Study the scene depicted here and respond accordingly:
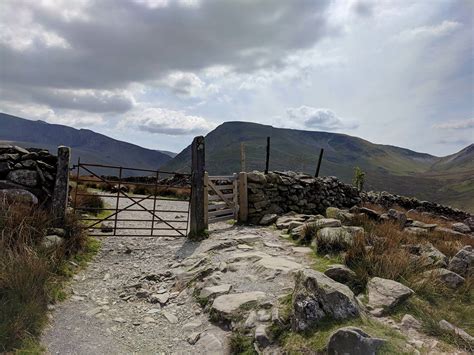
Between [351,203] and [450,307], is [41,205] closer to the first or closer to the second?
[450,307]

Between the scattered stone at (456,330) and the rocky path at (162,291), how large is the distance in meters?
2.12

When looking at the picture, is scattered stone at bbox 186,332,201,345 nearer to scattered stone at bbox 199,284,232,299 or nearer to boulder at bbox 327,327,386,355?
scattered stone at bbox 199,284,232,299

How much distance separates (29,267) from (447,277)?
691cm

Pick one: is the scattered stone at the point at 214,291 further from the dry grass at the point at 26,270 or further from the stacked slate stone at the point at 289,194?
the stacked slate stone at the point at 289,194

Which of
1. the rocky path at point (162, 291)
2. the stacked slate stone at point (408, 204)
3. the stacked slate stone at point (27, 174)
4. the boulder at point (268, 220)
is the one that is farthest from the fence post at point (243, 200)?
the stacked slate stone at point (408, 204)

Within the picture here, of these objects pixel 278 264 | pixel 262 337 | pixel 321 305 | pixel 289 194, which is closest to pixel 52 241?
pixel 278 264

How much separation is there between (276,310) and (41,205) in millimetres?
5864

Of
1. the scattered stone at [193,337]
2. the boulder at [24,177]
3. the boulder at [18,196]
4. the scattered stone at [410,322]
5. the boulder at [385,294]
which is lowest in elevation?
the scattered stone at [193,337]

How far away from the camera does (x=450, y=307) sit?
4906 mm

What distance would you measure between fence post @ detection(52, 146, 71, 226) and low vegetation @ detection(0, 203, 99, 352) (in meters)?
0.21

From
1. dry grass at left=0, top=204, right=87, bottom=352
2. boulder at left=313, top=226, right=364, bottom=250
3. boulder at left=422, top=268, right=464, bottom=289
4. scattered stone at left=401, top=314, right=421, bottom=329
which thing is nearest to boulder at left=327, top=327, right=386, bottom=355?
scattered stone at left=401, top=314, right=421, bottom=329

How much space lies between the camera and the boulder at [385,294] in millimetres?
4613

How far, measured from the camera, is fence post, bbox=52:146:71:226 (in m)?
7.57

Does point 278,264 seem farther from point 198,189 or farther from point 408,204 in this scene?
point 408,204
